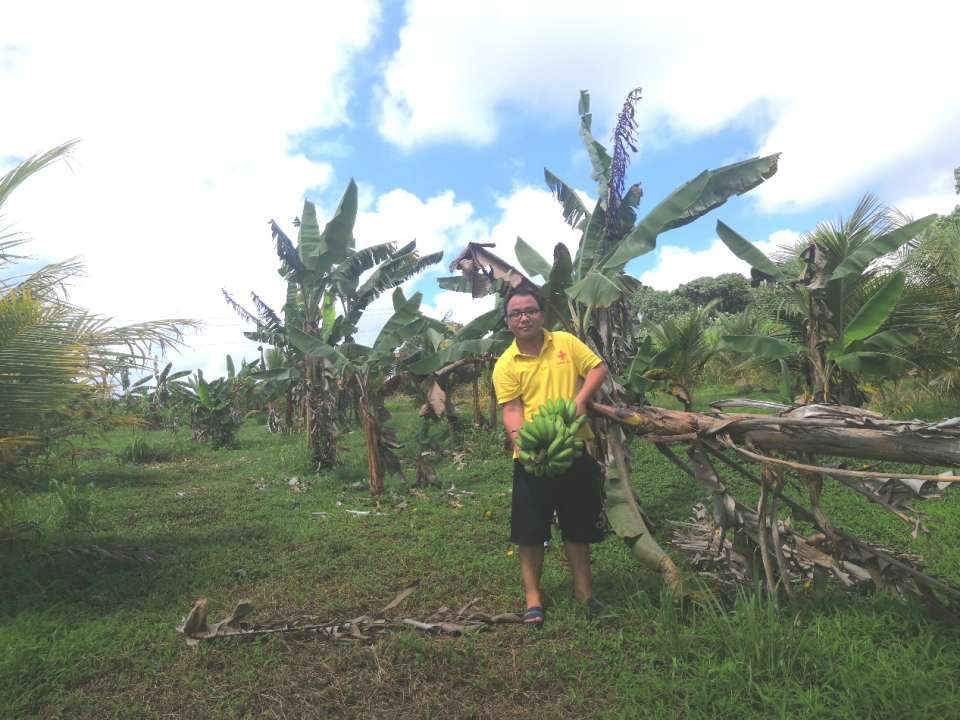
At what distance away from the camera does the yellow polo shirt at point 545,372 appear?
11.5ft

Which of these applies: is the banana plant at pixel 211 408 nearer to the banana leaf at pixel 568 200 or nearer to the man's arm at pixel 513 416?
the banana leaf at pixel 568 200

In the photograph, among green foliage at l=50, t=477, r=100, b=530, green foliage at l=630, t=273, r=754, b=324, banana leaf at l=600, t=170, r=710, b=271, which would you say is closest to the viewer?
banana leaf at l=600, t=170, r=710, b=271

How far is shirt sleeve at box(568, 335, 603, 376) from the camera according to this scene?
3.49 metres

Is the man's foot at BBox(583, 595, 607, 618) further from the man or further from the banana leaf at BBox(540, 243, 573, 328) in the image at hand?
the banana leaf at BBox(540, 243, 573, 328)

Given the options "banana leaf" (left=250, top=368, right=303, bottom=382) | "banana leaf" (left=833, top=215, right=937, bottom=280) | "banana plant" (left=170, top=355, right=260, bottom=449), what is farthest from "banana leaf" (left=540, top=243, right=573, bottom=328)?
"banana plant" (left=170, top=355, right=260, bottom=449)

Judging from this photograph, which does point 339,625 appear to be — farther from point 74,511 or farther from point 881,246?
point 881,246

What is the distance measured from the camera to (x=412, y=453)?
1130 cm

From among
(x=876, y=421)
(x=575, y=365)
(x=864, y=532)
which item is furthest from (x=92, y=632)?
(x=864, y=532)

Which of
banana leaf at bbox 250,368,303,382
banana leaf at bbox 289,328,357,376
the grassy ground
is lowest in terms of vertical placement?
the grassy ground

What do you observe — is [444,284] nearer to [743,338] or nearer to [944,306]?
[743,338]

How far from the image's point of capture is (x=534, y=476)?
140 inches

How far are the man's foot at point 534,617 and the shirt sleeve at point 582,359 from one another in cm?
144

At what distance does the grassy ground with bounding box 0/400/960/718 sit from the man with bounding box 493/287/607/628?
349 mm

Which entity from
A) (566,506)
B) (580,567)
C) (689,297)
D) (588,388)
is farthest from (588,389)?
(689,297)
